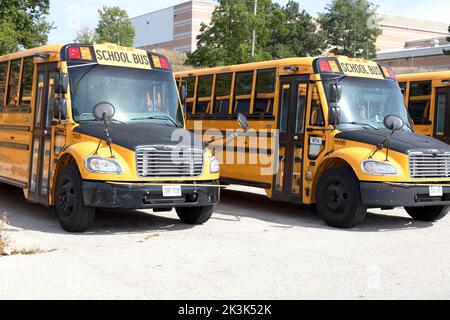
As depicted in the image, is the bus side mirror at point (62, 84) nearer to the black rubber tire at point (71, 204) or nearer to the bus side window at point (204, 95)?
the black rubber tire at point (71, 204)

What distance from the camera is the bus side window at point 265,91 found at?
39.1ft

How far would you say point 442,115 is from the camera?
1466 centimetres

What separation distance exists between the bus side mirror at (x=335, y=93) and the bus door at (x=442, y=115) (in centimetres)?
518

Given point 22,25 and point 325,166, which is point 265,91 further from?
point 22,25

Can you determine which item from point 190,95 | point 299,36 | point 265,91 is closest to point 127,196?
point 265,91

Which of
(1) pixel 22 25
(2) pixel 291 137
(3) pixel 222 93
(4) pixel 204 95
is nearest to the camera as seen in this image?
(2) pixel 291 137

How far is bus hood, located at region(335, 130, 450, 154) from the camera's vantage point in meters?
9.85

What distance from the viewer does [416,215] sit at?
11.4 metres

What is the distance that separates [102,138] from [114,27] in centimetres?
4795

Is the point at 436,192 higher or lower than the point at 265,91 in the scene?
lower

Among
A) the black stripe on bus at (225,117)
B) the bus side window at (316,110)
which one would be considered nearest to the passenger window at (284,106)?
the black stripe on bus at (225,117)
